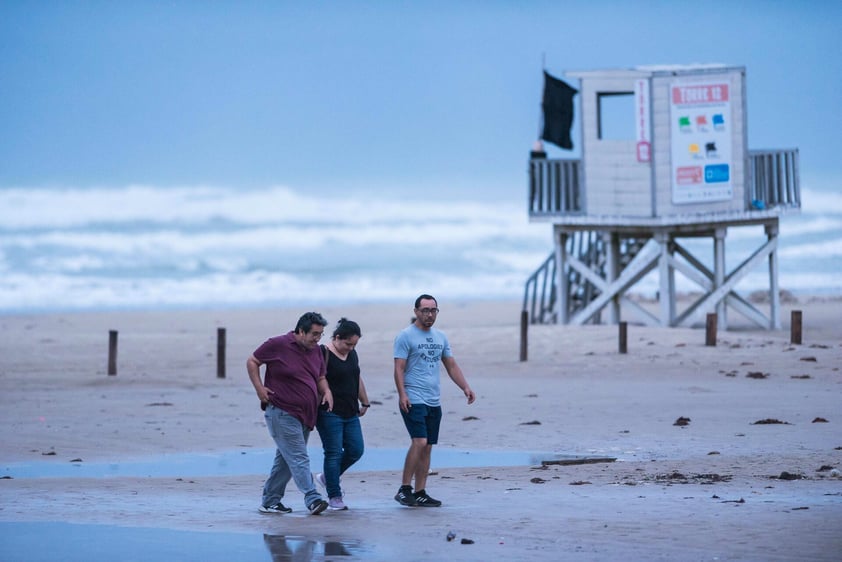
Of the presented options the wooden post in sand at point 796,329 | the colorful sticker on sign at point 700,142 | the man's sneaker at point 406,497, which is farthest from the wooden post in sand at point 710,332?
the man's sneaker at point 406,497

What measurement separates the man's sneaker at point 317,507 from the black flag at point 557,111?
23.7m

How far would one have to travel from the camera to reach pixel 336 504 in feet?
37.2

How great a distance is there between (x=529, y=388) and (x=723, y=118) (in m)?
11.9

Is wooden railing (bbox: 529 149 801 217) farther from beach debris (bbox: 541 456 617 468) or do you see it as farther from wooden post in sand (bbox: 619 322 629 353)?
beach debris (bbox: 541 456 617 468)

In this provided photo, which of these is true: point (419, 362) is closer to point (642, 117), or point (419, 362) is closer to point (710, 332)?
point (710, 332)

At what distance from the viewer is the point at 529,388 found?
22.8 m

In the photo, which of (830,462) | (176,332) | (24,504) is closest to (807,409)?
(830,462)

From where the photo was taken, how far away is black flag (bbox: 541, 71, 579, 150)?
33656 mm

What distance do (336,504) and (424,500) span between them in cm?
73

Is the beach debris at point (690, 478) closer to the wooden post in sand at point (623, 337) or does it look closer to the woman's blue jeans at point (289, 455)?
the woman's blue jeans at point (289, 455)

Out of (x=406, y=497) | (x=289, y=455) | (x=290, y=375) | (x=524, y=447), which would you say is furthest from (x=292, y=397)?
(x=524, y=447)

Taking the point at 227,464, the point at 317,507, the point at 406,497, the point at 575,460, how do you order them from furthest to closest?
the point at 227,464, the point at 575,460, the point at 406,497, the point at 317,507

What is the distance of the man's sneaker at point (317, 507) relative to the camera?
36.2 ft

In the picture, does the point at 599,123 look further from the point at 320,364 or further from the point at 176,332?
the point at 320,364
